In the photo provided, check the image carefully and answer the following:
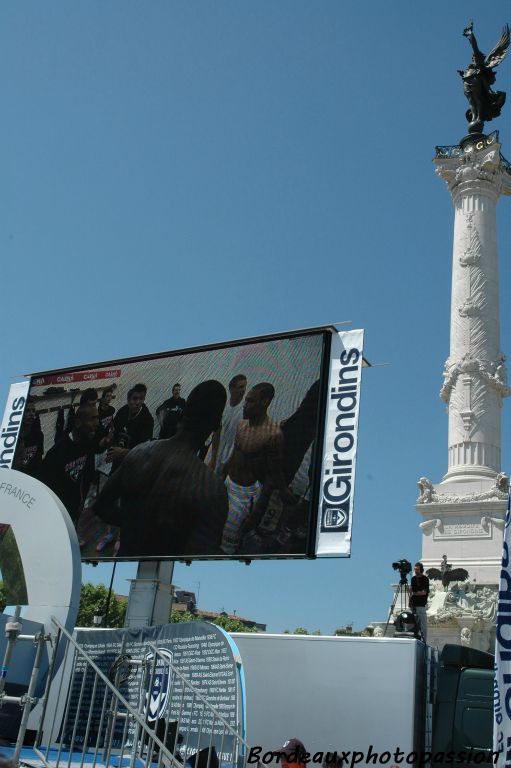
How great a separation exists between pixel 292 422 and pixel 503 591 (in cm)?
966

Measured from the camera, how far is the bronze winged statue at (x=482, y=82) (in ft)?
112

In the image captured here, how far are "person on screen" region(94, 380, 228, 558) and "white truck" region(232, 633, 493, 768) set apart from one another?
5121 mm

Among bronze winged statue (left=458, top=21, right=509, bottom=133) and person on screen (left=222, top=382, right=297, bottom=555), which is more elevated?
bronze winged statue (left=458, top=21, right=509, bottom=133)

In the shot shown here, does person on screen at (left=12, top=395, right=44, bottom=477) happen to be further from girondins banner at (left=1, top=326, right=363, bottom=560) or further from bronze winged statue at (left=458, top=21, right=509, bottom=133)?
bronze winged statue at (left=458, top=21, right=509, bottom=133)

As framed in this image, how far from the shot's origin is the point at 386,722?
9578mm

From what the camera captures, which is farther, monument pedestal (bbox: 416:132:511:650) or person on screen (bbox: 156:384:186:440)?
monument pedestal (bbox: 416:132:511:650)

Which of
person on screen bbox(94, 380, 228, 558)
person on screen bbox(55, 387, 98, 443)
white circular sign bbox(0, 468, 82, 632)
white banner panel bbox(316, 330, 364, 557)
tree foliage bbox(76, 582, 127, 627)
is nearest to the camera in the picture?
white circular sign bbox(0, 468, 82, 632)

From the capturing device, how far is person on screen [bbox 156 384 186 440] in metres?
17.0

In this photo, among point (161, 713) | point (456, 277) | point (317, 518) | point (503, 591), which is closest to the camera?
point (503, 591)

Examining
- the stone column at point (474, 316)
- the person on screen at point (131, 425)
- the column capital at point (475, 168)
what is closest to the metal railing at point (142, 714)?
the person on screen at point (131, 425)

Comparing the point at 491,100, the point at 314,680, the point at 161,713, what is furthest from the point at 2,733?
the point at 491,100

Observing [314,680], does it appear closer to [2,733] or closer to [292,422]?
[2,733]

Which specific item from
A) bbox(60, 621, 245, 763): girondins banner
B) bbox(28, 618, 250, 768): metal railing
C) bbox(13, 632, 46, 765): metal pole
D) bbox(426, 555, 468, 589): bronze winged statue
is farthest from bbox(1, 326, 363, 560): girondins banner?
bbox(426, 555, 468, 589): bronze winged statue

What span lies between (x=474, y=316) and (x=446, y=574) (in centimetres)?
1010
